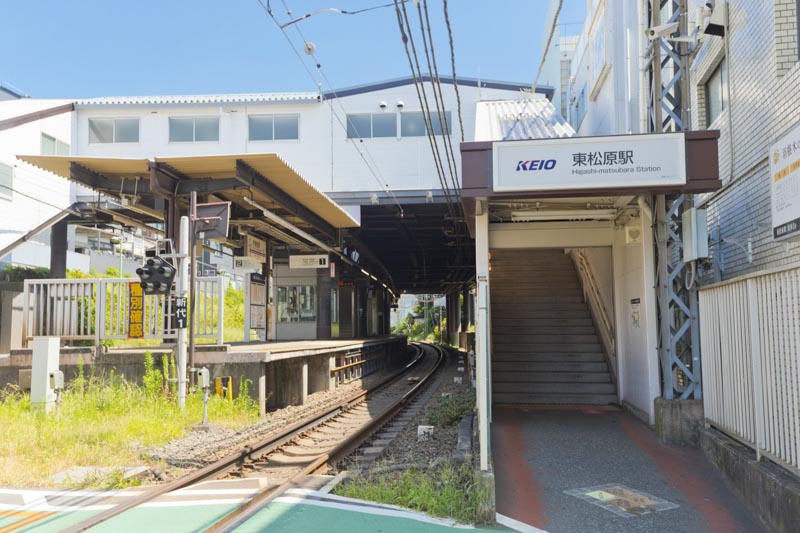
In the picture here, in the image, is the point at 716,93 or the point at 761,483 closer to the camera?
the point at 761,483

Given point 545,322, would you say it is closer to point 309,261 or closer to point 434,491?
point 434,491

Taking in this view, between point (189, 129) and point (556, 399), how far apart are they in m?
18.5

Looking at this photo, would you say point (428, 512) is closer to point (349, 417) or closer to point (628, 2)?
point (349, 417)

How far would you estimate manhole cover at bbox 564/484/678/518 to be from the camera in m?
5.75

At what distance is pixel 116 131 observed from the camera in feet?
78.6

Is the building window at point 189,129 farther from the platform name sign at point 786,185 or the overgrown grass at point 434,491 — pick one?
the platform name sign at point 786,185

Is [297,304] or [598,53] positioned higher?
[598,53]

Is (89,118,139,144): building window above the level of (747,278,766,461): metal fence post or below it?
above

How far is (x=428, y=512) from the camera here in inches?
226

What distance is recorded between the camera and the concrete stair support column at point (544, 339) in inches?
451

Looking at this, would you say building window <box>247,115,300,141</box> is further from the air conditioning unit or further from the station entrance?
the air conditioning unit

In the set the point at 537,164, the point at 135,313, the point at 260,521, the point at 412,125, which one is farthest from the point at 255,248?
the point at 260,521

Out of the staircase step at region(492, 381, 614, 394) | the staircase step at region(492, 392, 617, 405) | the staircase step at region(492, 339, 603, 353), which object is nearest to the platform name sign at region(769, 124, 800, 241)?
the staircase step at region(492, 392, 617, 405)

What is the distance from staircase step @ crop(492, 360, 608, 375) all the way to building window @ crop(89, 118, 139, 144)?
18154 millimetres
